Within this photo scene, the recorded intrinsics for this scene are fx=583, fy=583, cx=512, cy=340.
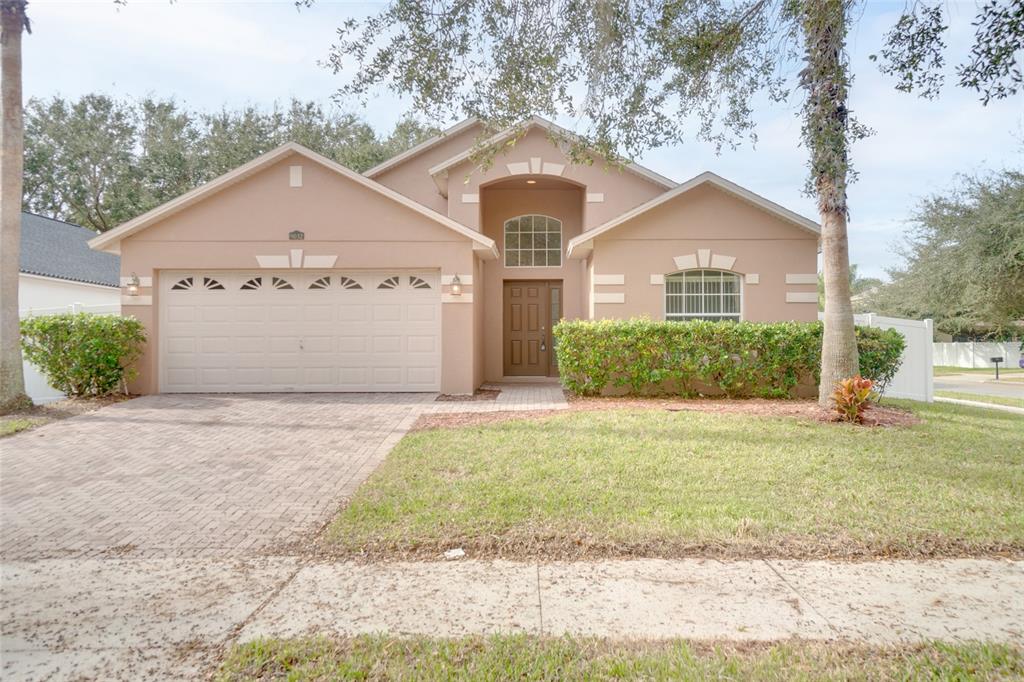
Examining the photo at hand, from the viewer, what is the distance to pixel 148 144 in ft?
87.9

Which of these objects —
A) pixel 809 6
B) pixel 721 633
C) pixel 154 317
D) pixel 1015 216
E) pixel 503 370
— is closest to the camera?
pixel 721 633

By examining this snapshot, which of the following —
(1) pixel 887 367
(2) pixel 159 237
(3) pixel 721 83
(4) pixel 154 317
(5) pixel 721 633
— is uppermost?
(3) pixel 721 83

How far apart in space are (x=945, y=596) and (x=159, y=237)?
13.4 meters

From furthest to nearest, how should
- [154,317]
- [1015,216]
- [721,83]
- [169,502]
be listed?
[1015,216], [154,317], [721,83], [169,502]

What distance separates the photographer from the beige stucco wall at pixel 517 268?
47.7ft

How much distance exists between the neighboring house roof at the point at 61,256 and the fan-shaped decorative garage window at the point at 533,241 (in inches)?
492

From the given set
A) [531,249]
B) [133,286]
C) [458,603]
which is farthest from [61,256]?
[458,603]

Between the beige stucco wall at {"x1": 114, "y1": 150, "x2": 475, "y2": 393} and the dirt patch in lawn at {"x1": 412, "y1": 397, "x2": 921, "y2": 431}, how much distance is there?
2.79 metres

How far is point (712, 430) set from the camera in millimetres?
7898

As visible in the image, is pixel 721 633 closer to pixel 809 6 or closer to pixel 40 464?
pixel 809 6

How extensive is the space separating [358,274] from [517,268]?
13.8ft

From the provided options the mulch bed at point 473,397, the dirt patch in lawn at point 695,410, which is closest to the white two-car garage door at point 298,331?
the mulch bed at point 473,397

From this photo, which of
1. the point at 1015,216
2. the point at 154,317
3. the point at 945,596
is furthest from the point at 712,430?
the point at 1015,216

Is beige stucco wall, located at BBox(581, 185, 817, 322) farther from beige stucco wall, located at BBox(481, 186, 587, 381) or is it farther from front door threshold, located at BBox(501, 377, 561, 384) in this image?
Answer: front door threshold, located at BBox(501, 377, 561, 384)
